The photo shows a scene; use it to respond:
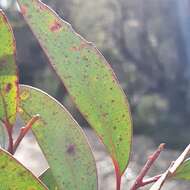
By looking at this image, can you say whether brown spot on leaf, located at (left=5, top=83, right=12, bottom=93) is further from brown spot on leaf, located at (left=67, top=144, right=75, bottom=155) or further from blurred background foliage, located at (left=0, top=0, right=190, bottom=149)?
blurred background foliage, located at (left=0, top=0, right=190, bottom=149)

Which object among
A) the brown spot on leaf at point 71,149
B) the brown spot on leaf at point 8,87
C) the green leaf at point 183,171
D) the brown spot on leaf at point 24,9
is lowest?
the green leaf at point 183,171

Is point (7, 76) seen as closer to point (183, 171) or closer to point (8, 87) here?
point (8, 87)

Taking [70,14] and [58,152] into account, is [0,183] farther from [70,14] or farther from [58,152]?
[70,14]

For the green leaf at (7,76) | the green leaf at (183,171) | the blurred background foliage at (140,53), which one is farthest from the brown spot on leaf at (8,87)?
the blurred background foliage at (140,53)

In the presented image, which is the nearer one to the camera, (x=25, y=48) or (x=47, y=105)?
(x=47, y=105)

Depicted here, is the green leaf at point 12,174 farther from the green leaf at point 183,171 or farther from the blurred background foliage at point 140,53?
the blurred background foliage at point 140,53

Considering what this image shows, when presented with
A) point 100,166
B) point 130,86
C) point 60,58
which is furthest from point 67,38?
point 130,86

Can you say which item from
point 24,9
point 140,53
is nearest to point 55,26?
point 24,9

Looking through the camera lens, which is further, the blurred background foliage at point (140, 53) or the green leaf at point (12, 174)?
the blurred background foliage at point (140, 53)
